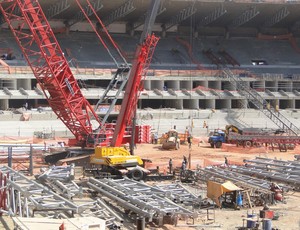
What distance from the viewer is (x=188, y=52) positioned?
7312 centimetres

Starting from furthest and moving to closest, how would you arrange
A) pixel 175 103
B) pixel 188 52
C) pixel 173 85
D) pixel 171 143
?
1. pixel 188 52
2. pixel 173 85
3. pixel 175 103
4. pixel 171 143

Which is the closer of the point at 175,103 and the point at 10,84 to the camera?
the point at 10,84

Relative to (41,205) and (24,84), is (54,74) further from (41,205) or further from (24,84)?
(24,84)

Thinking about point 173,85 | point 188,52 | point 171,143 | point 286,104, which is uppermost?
point 188,52

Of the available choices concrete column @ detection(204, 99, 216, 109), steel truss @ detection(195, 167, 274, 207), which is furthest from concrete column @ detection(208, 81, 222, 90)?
steel truss @ detection(195, 167, 274, 207)

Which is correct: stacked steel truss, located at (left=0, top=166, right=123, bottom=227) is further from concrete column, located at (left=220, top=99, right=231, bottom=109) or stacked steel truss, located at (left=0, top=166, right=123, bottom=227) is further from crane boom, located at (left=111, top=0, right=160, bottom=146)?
concrete column, located at (left=220, top=99, right=231, bottom=109)

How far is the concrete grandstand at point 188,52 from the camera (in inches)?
2426

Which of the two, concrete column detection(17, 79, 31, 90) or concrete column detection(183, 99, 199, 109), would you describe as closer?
concrete column detection(17, 79, 31, 90)

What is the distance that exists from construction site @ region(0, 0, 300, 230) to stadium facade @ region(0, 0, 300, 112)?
16 cm

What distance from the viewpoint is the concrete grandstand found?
6162 cm

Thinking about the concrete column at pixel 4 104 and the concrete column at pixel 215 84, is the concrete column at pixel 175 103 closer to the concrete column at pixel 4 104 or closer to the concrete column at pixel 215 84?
the concrete column at pixel 215 84

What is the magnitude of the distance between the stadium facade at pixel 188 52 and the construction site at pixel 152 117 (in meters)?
0.16

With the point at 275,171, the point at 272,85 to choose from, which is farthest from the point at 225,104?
the point at 275,171

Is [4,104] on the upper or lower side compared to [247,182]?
upper
